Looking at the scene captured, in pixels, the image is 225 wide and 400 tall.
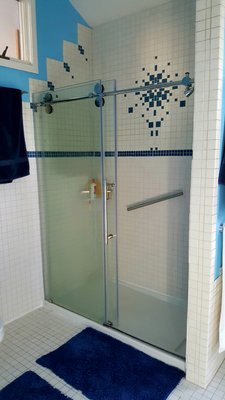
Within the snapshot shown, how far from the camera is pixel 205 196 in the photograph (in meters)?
1.60

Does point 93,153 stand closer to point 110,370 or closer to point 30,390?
point 110,370

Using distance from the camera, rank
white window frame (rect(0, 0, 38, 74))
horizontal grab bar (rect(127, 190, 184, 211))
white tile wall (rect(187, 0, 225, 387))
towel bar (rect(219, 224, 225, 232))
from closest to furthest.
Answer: white tile wall (rect(187, 0, 225, 387)), towel bar (rect(219, 224, 225, 232)), white window frame (rect(0, 0, 38, 74)), horizontal grab bar (rect(127, 190, 184, 211))

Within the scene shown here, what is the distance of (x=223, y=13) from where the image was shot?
1.44 metres

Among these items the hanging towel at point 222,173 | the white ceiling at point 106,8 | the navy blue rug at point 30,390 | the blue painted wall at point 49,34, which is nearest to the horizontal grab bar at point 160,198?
the hanging towel at point 222,173

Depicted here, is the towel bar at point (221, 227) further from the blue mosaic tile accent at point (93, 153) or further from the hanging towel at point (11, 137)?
the hanging towel at point (11, 137)

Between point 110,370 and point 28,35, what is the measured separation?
99.6 inches

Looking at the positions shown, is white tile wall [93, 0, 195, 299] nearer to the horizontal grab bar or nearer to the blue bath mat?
the horizontal grab bar

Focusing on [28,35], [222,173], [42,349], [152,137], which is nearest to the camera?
[222,173]

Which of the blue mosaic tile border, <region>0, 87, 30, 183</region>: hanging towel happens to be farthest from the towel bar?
<region>0, 87, 30, 183</region>: hanging towel

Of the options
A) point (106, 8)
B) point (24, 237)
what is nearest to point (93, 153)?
point (24, 237)

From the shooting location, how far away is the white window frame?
235cm

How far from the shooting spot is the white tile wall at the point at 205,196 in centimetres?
146

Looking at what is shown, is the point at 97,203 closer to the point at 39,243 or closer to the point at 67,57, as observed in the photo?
the point at 39,243

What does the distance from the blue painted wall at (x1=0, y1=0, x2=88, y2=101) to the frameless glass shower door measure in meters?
0.20
